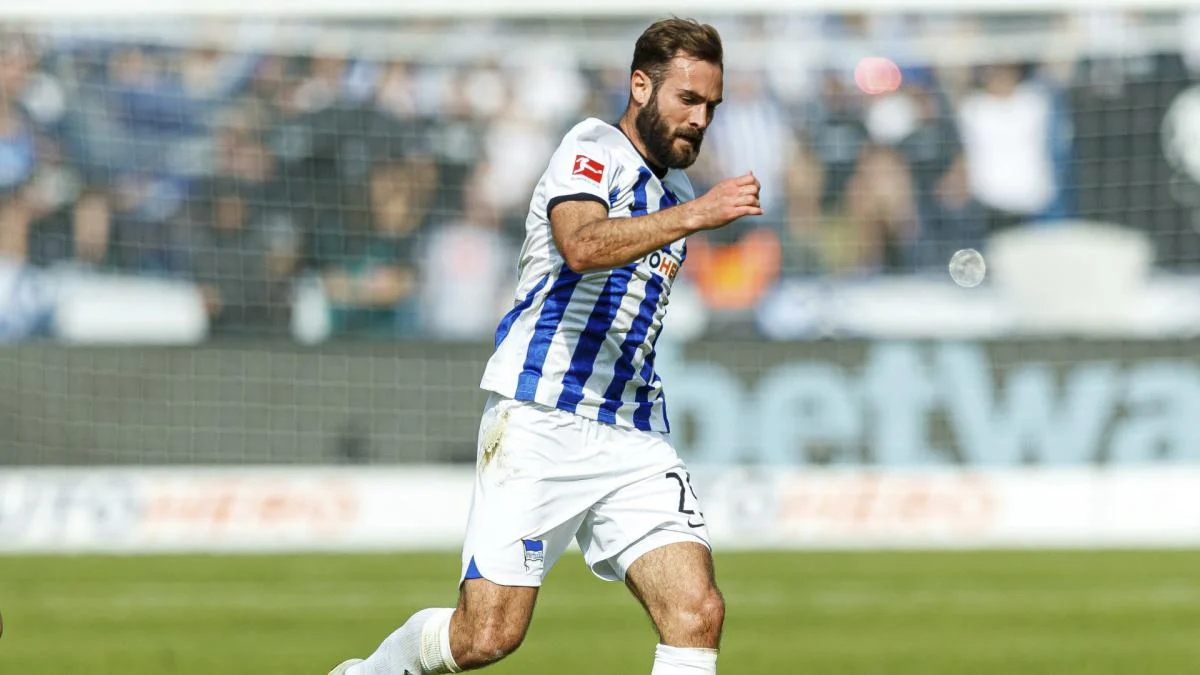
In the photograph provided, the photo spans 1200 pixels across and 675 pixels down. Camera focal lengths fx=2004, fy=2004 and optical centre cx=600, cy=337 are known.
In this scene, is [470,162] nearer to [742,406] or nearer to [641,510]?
[742,406]

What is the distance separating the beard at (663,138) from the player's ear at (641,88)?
0.07 ft

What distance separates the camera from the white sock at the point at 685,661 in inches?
233

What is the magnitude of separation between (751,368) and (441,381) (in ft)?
7.56

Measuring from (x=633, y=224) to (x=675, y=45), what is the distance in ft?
2.56

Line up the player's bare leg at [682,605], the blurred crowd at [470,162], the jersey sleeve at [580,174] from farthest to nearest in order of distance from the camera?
1. the blurred crowd at [470,162]
2. the player's bare leg at [682,605]
3. the jersey sleeve at [580,174]

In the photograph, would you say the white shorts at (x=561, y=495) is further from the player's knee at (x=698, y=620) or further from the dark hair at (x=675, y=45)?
the dark hair at (x=675, y=45)

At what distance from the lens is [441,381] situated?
48.9 ft

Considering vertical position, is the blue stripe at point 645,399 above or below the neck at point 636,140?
below

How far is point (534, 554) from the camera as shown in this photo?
6078 mm

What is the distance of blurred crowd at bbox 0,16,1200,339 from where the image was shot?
1596cm

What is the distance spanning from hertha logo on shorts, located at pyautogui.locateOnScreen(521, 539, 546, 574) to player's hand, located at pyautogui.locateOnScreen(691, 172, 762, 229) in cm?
121

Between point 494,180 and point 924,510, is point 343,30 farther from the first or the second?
point 924,510

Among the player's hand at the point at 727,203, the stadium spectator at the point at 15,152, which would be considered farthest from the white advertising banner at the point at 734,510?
the player's hand at the point at 727,203

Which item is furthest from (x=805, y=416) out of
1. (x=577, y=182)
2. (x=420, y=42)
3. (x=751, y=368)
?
(x=577, y=182)
